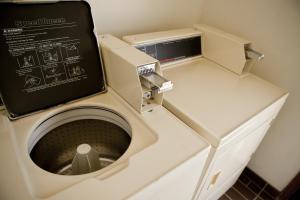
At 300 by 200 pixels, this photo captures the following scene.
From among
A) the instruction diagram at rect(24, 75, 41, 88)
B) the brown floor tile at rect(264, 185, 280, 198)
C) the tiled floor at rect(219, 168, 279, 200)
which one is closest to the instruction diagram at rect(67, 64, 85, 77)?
the instruction diagram at rect(24, 75, 41, 88)

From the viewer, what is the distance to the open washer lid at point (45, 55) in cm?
88

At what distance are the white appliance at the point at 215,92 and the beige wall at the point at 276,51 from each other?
0.71 feet

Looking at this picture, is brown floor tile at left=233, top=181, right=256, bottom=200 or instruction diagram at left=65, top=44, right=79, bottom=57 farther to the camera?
brown floor tile at left=233, top=181, right=256, bottom=200

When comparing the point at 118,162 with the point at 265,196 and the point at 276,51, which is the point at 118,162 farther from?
the point at 265,196

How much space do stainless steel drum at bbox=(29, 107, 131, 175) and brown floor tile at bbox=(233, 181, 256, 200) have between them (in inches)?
56.9

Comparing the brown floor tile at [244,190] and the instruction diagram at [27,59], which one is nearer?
the instruction diagram at [27,59]

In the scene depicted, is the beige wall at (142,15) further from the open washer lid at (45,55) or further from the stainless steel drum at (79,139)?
the stainless steel drum at (79,139)

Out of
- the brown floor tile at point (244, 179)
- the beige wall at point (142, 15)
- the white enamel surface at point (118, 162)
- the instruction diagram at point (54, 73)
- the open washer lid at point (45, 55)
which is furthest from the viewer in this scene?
the brown floor tile at point (244, 179)

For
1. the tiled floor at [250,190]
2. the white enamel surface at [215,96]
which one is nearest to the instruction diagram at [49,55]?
the white enamel surface at [215,96]

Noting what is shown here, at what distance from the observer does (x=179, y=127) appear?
0.97 m

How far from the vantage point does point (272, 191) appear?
1947mm

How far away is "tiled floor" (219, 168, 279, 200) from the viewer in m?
1.96

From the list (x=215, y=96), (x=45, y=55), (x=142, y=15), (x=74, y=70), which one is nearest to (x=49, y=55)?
(x=45, y=55)

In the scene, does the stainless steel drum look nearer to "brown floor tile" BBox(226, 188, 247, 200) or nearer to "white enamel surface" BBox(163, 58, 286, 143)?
"white enamel surface" BBox(163, 58, 286, 143)
